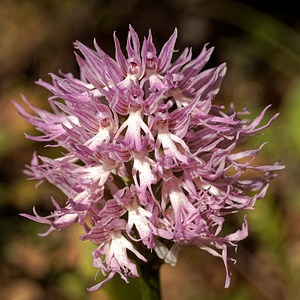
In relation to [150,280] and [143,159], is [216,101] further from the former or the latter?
[143,159]

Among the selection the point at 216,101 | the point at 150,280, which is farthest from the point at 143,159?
the point at 216,101

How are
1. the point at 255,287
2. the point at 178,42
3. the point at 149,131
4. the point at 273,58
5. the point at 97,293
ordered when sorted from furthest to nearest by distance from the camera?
the point at 178,42 → the point at 273,58 → the point at 255,287 → the point at 97,293 → the point at 149,131

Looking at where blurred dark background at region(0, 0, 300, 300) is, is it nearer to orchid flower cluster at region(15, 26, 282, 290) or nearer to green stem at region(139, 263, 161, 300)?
green stem at region(139, 263, 161, 300)

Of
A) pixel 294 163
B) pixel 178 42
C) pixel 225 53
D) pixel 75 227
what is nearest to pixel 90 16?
pixel 178 42

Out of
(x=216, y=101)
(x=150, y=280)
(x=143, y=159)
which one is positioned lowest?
(x=150, y=280)

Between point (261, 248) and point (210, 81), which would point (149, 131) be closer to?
point (210, 81)

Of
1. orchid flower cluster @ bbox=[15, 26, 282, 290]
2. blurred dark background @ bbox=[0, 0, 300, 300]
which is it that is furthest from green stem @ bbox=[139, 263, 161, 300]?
blurred dark background @ bbox=[0, 0, 300, 300]
